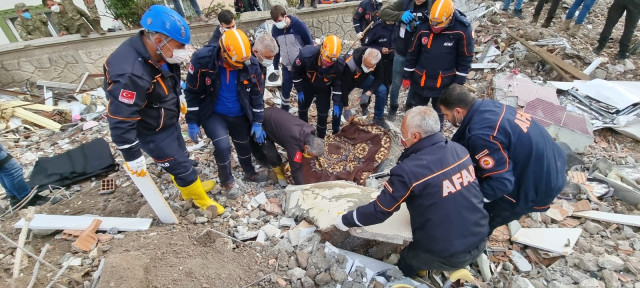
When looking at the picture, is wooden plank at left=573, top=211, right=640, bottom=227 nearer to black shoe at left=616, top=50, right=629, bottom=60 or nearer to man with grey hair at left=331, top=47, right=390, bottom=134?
man with grey hair at left=331, top=47, right=390, bottom=134

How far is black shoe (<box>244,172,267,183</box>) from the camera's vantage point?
376cm

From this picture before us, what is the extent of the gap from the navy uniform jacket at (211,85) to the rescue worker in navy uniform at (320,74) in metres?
0.90

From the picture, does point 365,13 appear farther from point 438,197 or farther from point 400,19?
point 438,197

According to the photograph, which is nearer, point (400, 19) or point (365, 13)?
point (400, 19)

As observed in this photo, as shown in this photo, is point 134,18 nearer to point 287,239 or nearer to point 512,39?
point 287,239

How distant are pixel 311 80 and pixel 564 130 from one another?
3499 millimetres

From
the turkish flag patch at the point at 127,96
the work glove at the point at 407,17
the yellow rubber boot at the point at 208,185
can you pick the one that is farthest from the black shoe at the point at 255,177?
the work glove at the point at 407,17

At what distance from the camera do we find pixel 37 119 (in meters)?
4.86

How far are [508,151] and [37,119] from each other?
6258 millimetres

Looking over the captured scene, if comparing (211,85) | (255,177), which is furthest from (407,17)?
(255,177)

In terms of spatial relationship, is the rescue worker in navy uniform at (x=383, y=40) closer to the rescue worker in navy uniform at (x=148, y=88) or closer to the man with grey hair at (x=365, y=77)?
the man with grey hair at (x=365, y=77)

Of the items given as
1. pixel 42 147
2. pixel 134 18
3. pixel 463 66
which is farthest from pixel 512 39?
pixel 42 147

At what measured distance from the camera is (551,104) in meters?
4.67

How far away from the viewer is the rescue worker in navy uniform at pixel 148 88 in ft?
6.93
